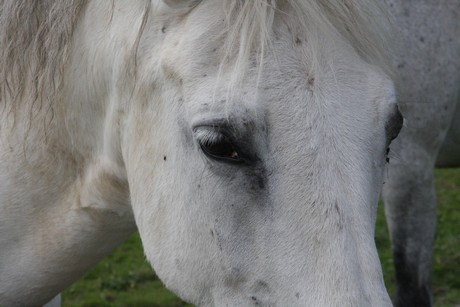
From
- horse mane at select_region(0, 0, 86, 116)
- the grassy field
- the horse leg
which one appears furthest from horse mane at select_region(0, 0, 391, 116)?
the grassy field

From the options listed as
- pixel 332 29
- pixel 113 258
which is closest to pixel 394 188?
pixel 332 29

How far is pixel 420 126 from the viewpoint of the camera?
4012 millimetres

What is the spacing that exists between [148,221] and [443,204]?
5.04 m

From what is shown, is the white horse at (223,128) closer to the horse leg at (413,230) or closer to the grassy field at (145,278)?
the horse leg at (413,230)

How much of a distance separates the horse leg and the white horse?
1.92 metres

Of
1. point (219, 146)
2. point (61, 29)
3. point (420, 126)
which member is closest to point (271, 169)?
point (219, 146)

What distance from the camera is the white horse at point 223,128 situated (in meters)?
1.91

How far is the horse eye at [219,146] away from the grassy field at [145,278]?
11.1ft

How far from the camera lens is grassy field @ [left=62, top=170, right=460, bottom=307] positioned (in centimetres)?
530

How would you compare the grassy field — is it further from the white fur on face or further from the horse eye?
the horse eye

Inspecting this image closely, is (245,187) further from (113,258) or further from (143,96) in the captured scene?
(113,258)

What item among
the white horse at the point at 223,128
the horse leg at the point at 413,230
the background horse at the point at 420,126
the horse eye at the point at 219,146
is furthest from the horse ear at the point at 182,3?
the horse leg at the point at 413,230

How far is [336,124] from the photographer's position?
76.2 inches

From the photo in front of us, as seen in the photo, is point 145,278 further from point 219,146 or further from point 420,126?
point 219,146
